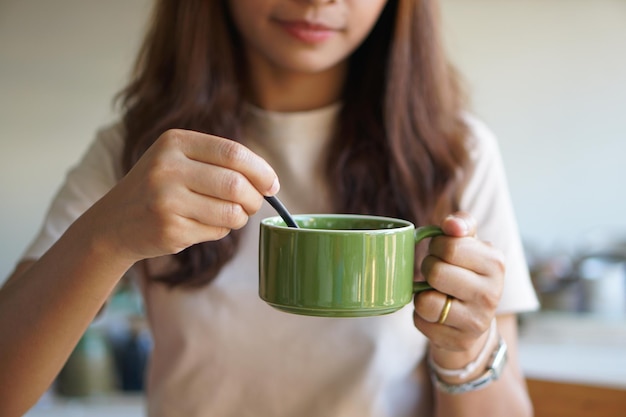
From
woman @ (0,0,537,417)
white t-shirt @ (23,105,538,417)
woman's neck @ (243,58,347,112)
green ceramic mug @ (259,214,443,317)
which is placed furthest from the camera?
woman's neck @ (243,58,347,112)

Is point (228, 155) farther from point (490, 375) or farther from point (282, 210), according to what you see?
point (490, 375)

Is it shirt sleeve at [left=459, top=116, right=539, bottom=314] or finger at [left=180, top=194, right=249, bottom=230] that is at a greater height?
finger at [left=180, top=194, right=249, bottom=230]

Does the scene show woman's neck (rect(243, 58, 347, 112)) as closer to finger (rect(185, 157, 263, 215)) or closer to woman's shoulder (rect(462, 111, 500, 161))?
woman's shoulder (rect(462, 111, 500, 161))

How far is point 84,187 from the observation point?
1.12 m

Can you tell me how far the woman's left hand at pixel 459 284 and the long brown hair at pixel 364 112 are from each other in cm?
29

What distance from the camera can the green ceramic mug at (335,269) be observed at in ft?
2.29

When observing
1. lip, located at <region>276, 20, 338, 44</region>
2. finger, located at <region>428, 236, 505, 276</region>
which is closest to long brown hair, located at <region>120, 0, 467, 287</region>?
lip, located at <region>276, 20, 338, 44</region>

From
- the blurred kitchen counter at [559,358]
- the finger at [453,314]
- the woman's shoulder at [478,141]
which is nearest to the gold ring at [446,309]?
the finger at [453,314]

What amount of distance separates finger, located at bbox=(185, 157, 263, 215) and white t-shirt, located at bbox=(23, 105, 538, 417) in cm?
39

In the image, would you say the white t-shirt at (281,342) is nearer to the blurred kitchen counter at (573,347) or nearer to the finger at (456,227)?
the finger at (456,227)

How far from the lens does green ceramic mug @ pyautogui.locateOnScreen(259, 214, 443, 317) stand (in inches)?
27.5

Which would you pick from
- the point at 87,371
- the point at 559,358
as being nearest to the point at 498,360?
the point at 559,358

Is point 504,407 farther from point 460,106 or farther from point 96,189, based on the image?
point 96,189

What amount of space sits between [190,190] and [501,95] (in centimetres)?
186
